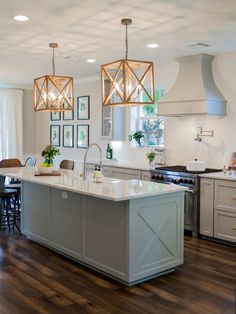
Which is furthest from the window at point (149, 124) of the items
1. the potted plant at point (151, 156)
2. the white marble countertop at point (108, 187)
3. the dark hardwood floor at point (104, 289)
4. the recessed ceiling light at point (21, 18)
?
the recessed ceiling light at point (21, 18)

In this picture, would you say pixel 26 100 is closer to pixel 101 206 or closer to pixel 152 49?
pixel 152 49

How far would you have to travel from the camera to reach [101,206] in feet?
12.8

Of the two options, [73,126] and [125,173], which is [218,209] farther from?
[73,126]

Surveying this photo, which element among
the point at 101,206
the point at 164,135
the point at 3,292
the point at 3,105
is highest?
the point at 3,105

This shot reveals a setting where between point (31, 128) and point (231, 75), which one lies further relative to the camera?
point (31, 128)

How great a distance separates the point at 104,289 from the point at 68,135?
5.65 m

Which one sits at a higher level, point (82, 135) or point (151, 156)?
point (82, 135)

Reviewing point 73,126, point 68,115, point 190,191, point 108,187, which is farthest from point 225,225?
point 68,115

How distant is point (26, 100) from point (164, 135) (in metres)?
4.43

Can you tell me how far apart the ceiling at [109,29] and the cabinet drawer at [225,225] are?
227cm

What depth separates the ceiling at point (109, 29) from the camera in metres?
3.60

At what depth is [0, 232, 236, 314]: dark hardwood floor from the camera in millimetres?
3225

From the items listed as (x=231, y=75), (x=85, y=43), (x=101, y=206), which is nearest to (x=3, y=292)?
(x=101, y=206)

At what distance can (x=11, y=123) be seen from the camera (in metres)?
9.20
